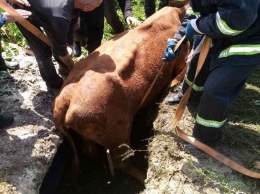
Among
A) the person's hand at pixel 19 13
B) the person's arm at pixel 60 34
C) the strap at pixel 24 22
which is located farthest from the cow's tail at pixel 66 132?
the person's hand at pixel 19 13

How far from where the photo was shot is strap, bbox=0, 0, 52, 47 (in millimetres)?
3265

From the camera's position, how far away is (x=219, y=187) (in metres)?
3.10

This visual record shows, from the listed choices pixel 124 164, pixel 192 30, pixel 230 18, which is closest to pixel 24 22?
pixel 192 30

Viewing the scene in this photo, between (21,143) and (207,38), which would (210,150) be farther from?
(21,143)

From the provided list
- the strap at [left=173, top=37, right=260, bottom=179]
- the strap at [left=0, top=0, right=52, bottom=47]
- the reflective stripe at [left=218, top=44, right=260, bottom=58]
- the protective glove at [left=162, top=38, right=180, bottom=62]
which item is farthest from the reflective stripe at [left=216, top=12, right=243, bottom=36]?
the strap at [left=0, top=0, right=52, bottom=47]

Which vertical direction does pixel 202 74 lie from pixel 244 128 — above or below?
above

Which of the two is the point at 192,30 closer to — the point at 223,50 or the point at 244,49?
the point at 223,50

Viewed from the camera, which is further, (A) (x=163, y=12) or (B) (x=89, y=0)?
(A) (x=163, y=12)

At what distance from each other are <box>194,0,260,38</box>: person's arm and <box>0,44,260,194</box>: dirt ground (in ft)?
3.94

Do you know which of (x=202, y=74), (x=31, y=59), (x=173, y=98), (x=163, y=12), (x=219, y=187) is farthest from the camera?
(x=31, y=59)

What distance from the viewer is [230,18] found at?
2.60 metres

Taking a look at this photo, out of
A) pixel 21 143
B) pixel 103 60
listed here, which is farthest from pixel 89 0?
pixel 21 143

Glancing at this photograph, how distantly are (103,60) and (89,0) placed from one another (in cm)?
62

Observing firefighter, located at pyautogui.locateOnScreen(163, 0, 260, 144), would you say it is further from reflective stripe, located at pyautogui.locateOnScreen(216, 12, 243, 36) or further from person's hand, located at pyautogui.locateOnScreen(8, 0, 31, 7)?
person's hand, located at pyautogui.locateOnScreen(8, 0, 31, 7)
